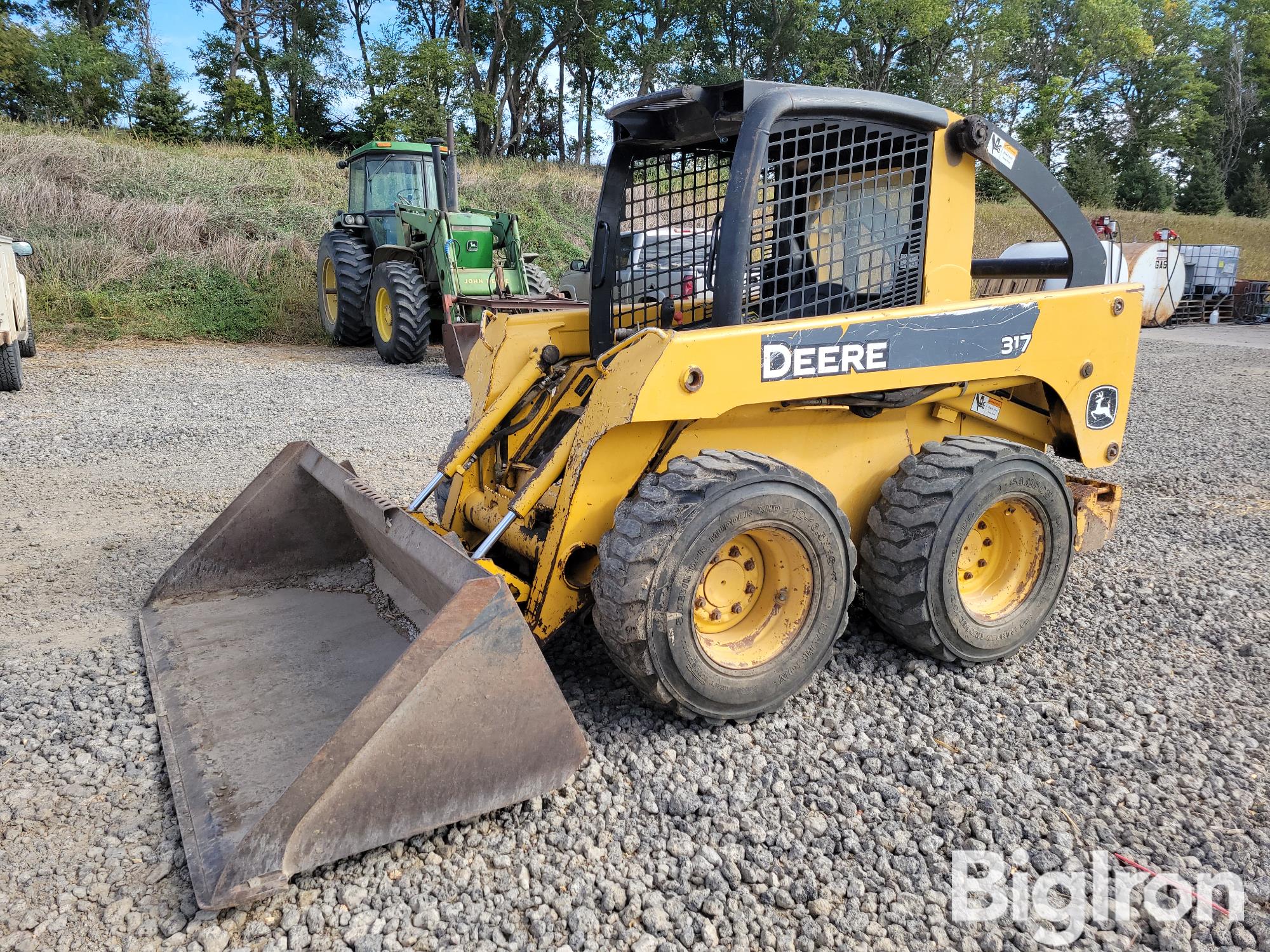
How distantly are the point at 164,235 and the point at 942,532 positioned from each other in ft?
52.5

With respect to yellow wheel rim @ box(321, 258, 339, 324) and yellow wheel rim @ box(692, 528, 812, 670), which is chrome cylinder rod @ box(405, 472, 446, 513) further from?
yellow wheel rim @ box(321, 258, 339, 324)

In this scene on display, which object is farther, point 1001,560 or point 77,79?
point 77,79

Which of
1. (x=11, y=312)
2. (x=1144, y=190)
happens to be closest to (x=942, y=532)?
(x=11, y=312)

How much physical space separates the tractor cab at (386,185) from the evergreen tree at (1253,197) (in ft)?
129

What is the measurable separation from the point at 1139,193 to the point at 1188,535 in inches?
1547

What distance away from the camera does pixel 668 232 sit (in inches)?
147

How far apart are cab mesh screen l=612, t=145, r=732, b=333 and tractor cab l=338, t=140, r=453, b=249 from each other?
9.25 m

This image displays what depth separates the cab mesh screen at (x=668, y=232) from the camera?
3678mm

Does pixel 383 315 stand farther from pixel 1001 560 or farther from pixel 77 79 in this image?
pixel 77 79

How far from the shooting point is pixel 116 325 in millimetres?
13844

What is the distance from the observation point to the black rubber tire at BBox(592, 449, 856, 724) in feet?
8.66

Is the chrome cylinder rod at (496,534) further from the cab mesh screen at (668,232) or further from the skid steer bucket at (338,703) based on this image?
the cab mesh screen at (668,232)

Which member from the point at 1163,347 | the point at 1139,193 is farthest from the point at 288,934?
the point at 1139,193

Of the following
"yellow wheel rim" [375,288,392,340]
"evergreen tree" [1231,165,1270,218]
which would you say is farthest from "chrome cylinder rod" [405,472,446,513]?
"evergreen tree" [1231,165,1270,218]
